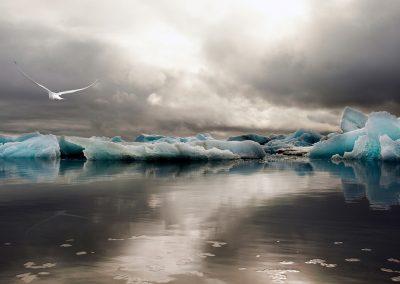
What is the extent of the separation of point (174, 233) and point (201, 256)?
192 cm

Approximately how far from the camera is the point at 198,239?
331 inches

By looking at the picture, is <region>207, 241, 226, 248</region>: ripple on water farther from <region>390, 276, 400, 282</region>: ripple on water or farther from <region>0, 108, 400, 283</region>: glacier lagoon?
<region>390, 276, 400, 282</region>: ripple on water

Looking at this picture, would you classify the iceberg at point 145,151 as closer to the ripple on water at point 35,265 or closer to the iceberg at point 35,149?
the iceberg at point 35,149

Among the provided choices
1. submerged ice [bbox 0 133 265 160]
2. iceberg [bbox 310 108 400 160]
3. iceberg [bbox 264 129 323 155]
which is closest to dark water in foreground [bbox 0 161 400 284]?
submerged ice [bbox 0 133 265 160]

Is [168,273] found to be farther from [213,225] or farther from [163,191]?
[163,191]

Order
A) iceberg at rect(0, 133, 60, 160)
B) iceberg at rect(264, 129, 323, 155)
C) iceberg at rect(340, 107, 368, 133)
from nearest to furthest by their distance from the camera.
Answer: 1. iceberg at rect(0, 133, 60, 160)
2. iceberg at rect(340, 107, 368, 133)
3. iceberg at rect(264, 129, 323, 155)

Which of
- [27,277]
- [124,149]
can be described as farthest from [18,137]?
[27,277]

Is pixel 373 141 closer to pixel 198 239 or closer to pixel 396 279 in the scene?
pixel 198 239

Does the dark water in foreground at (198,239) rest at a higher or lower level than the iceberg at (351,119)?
lower

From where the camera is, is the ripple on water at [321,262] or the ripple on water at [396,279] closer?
the ripple on water at [396,279]

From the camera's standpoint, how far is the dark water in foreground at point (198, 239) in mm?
6199

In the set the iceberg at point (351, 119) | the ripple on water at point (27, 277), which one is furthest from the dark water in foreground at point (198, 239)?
the iceberg at point (351, 119)

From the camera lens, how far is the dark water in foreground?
6199 millimetres

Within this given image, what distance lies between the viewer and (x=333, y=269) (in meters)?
6.40
